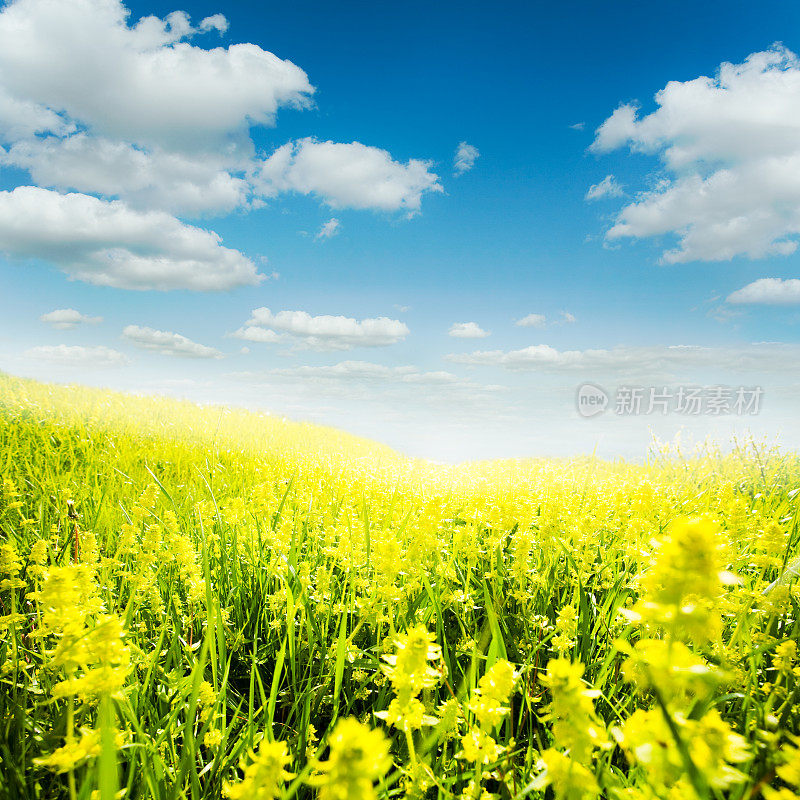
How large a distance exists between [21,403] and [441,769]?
470 inches

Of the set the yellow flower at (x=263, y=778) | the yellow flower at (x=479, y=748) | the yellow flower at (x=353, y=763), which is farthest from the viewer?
the yellow flower at (x=479, y=748)

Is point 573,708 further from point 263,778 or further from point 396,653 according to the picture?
point 396,653

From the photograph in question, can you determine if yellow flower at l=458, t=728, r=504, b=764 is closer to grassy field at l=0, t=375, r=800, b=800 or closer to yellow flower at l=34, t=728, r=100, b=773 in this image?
grassy field at l=0, t=375, r=800, b=800

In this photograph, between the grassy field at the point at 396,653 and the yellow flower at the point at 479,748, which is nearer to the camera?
the grassy field at the point at 396,653

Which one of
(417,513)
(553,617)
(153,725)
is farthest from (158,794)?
(417,513)

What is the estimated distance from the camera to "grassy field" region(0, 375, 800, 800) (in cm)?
134

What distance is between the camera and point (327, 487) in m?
7.04

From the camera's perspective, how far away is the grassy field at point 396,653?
134 cm

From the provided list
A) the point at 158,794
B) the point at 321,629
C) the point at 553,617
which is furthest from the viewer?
the point at 553,617

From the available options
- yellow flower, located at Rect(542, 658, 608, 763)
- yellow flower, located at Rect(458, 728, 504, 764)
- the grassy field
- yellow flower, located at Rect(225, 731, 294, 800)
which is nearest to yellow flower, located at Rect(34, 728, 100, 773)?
the grassy field

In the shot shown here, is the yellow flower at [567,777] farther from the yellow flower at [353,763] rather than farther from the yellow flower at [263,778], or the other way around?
the yellow flower at [263,778]

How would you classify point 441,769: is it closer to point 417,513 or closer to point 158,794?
point 158,794

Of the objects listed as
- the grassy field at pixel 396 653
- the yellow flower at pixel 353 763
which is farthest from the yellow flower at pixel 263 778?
the yellow flower at pixel 353 763

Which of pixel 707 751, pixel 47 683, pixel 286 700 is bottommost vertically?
pixel 286 700
